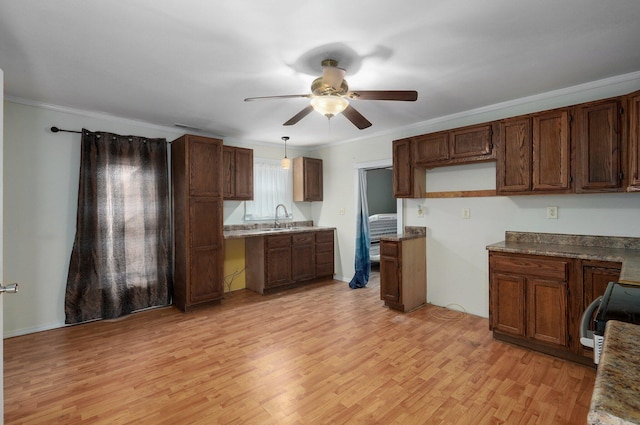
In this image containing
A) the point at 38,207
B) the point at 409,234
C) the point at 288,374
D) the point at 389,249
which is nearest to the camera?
the point at 288,374

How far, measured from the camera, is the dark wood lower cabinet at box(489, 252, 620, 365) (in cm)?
240

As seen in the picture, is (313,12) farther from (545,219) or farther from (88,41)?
(545,219)

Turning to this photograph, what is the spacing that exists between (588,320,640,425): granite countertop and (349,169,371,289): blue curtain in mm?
4069

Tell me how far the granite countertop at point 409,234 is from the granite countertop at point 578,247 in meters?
0.97

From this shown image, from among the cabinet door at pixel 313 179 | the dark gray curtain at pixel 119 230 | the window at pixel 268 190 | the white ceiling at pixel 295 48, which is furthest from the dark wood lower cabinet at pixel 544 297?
the dark gray curtain at pixel 119 230

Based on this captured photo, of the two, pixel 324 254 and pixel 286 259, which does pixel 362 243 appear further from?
pixel 286 259

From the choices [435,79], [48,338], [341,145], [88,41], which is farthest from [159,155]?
[435,79]

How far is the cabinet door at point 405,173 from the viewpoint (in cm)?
384

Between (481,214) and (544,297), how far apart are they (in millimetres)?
1146

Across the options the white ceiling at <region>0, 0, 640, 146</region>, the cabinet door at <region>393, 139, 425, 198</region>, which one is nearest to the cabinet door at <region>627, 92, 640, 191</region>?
the white ceiling at <region>0, 0, 640, 146</region>

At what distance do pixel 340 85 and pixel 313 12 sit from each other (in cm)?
52

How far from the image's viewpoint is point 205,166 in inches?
152

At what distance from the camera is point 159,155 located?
3941mm

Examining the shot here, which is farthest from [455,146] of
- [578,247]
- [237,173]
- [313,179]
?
[237,173]
